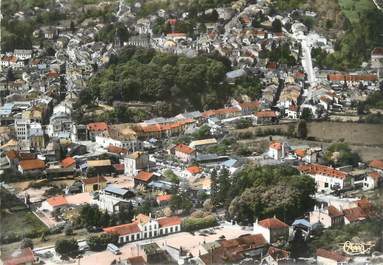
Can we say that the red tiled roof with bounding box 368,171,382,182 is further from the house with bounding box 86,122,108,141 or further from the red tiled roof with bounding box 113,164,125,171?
the house with bounding box 86,122,108,141

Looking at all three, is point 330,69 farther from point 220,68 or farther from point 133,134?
point 133,134

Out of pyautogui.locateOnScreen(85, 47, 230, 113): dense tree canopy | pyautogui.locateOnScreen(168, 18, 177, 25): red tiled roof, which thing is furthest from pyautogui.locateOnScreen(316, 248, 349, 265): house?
pyautogui.locateOnScreen(168, 18, 177, 25): red tiled roof

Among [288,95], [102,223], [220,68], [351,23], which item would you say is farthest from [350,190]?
[351,23]

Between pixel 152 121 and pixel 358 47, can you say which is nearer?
pixel 152 121

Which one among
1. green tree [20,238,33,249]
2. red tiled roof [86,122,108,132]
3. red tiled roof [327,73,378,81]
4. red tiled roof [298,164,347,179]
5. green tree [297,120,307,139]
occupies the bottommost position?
green tree [20,238,33,249]

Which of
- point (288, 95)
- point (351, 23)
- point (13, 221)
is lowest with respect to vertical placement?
point (13, 221)

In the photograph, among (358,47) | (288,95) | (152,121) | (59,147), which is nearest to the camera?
(59,147)

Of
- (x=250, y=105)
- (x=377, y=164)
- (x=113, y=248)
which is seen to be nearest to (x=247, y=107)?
(x=250, y=105)

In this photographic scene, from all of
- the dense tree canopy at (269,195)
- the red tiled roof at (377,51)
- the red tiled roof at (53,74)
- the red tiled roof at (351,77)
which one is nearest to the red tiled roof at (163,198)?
the dense tree canopy at (269,195)
